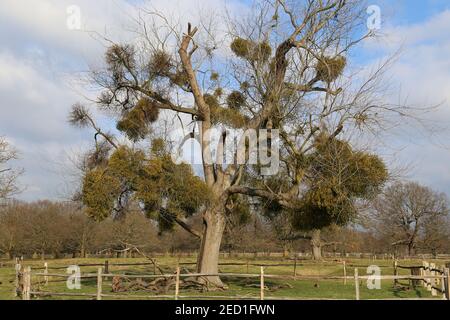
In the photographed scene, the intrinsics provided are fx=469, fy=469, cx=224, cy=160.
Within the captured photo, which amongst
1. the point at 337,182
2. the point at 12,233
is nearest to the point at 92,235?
the point at 12,233

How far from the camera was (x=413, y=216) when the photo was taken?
45.8 metres

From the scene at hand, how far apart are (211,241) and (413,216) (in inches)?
1422

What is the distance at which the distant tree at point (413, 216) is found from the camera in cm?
4509

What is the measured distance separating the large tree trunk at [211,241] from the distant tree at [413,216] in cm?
3330

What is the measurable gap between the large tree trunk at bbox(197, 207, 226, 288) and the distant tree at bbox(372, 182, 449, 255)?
33298 millimetres

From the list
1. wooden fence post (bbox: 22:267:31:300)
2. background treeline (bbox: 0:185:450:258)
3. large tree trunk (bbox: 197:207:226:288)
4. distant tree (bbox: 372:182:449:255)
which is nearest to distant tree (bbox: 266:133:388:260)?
large tree trunk (bbox: 197:207:226:288)

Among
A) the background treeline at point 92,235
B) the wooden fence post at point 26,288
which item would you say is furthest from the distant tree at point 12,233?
the wooden fence post at point 26,288

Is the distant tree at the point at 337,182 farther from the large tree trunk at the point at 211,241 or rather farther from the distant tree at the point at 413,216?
the distant tree at the point at 413,216

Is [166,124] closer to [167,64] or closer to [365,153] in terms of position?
[167,64]

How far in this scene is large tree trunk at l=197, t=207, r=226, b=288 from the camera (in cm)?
1500

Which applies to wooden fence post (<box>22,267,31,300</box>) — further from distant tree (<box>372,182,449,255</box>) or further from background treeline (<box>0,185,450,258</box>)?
distant tree (<box>372,182,449,255</box>)
